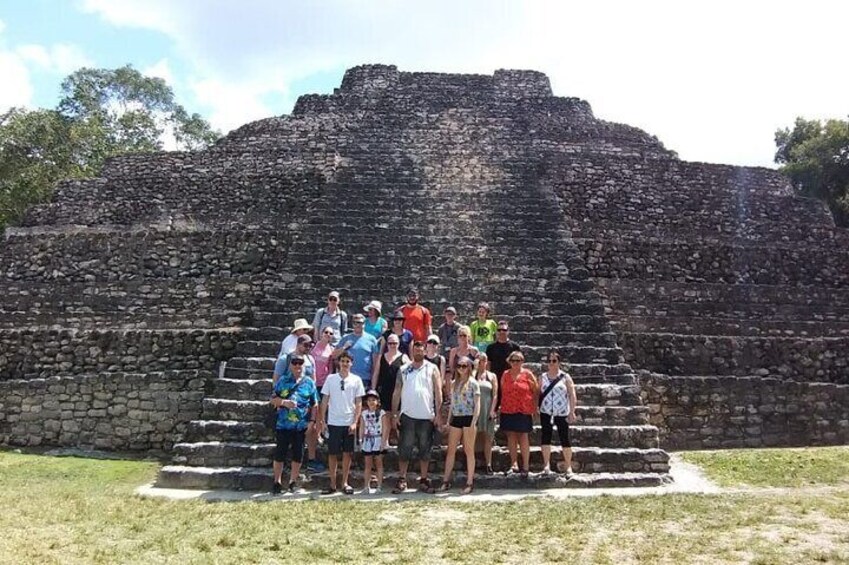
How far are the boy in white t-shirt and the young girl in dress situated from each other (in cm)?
9

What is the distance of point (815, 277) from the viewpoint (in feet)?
42.5

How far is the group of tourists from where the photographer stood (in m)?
6.87

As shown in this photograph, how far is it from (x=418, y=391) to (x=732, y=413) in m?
5.16

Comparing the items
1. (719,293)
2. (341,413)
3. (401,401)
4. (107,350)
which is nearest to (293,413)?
(341,413)

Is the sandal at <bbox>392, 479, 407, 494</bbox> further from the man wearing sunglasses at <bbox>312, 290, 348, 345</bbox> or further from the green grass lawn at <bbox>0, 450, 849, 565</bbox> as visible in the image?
the man wearing sunglasses at <bbox>312, 290, 348, 345</bbox>

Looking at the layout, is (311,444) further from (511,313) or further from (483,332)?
(511,313)

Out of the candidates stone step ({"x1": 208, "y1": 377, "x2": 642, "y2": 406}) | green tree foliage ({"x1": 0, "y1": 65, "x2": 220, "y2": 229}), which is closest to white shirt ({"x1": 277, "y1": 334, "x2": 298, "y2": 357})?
stone step ({"x1": 208, "y1": 377, "x2": 642, "y2": 406})

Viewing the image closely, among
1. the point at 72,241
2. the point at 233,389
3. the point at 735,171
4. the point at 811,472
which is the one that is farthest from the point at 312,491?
the point at 735,171

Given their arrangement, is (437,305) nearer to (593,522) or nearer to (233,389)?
(233,389)

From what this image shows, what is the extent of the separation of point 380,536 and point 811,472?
543cm

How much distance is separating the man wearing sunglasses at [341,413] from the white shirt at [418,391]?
0.48 m

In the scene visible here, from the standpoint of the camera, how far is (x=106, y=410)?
30.4 ft

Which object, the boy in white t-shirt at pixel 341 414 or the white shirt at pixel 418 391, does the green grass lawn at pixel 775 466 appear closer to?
the white shirt at pixel 418 391

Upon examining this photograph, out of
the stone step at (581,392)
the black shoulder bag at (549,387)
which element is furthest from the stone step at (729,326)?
the black shoulder bag at (549,387)
